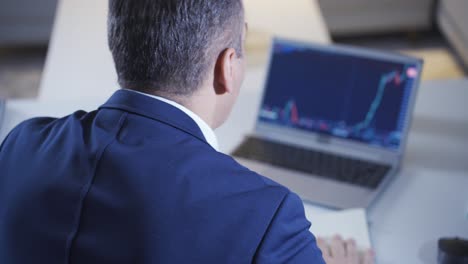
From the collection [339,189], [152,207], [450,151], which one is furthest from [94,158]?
[450,151]

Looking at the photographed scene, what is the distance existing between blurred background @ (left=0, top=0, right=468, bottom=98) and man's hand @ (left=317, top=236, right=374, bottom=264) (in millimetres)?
2408

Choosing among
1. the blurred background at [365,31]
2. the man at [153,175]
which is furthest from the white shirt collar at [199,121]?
the blurred background at [365,31]

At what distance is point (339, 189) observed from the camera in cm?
126

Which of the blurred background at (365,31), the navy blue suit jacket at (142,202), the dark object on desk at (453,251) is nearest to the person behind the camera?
the navy blue suit jacket at (142,202)

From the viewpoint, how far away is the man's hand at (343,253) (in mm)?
1047

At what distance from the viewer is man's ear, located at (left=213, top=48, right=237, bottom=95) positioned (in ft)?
2.81

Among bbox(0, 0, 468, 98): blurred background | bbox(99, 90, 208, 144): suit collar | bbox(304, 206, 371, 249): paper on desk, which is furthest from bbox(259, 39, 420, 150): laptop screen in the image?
bbox(0, 0, 468, 98): blurred background

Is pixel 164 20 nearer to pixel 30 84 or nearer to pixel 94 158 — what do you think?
pixel 94 158

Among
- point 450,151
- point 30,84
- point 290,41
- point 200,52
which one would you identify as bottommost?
point 30,84

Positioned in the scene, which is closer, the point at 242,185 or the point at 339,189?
the point at 242,185

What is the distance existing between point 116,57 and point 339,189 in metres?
0.61

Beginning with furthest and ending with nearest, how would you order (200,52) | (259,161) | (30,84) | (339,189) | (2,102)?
(30,84)
(2,102)
(259,161)
(339,189)
(200,52)

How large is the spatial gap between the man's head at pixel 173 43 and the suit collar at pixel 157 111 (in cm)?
4

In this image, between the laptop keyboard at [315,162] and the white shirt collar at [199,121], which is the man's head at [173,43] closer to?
the white shirt collar at [199,121]
